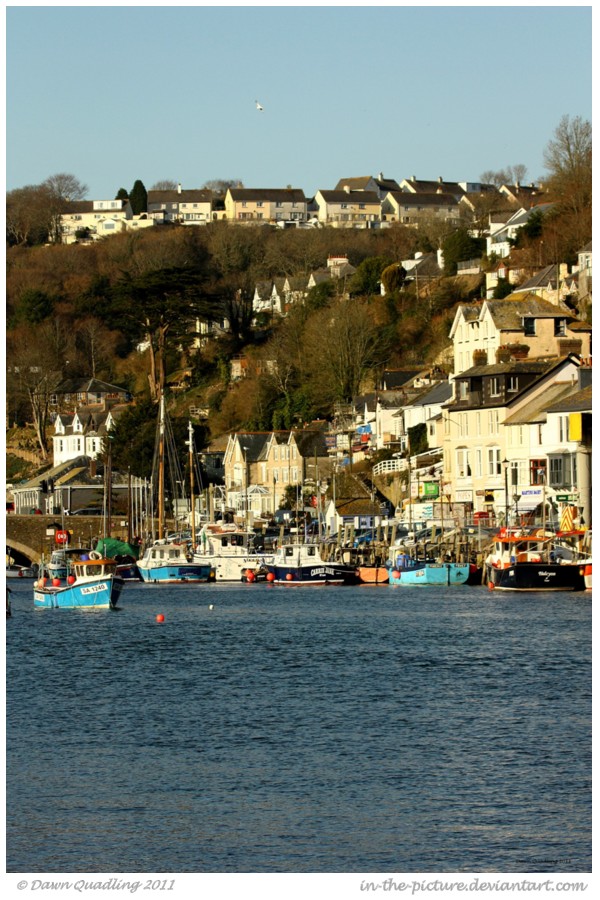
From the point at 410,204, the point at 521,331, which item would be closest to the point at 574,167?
the point at 521,331

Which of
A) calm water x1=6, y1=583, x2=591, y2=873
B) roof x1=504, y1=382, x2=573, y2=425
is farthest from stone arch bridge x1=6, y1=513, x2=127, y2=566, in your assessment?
calm water x1=6, y1=583, x2=591, y2=873

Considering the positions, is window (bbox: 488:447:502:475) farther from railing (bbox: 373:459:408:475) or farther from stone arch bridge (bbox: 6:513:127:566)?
stone arch bridge (bbox: 6:513:127:566)

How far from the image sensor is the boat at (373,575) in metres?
66.6

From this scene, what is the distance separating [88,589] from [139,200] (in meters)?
131

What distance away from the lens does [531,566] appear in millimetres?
53125

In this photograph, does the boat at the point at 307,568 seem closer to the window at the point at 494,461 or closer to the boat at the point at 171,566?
the boat at the point at 171,566

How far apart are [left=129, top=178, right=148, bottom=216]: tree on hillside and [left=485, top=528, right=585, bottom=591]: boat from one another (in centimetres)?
12828

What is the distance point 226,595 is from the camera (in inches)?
2425

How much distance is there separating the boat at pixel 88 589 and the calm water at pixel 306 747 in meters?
7.70

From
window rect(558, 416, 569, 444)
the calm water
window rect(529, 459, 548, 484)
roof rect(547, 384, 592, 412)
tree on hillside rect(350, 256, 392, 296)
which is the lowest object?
the calm water

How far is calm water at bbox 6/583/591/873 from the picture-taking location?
17.8 metres

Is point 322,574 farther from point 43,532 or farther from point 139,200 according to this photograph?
point 139,200

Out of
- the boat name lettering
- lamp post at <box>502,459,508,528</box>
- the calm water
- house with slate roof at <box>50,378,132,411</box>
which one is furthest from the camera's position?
house with slate roof at <box>50,378,132,411</box>

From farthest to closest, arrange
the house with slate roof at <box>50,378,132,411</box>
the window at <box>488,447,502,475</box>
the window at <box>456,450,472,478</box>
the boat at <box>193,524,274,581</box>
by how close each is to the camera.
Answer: the house with slate roof at <box>50,378,132,411</box> < the window at <box>456,450,472,478</box> < the boat at <box>193,524,274,581</box> < the window at <box>488,447,502,475</box>
